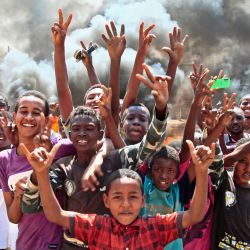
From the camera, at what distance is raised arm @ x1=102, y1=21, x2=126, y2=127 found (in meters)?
2.41

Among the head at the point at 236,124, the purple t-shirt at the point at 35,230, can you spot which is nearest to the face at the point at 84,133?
the purple t-shirt at the point at 35,230

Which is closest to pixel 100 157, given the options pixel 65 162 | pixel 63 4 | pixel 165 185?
pixel 65 162

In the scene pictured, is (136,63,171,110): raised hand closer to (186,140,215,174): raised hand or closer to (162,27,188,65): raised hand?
(186,140,215,174): raised hand

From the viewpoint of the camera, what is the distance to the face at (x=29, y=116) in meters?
2.16

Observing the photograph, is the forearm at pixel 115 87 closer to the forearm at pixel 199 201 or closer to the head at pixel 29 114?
the head at pixel 29 114

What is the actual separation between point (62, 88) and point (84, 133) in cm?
58

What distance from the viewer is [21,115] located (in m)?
2.17

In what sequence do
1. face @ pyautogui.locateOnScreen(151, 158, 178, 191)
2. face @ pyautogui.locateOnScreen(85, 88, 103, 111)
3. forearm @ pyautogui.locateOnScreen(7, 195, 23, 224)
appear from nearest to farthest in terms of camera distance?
forearm @ pyautogui.locateOnScreen(7, 195, 23, 224)
face @ pyautogui.locateOnScreen(151, 158, 178, 191)
face @ pyautogui.locateOnScreen(85, 88, 103, 111)

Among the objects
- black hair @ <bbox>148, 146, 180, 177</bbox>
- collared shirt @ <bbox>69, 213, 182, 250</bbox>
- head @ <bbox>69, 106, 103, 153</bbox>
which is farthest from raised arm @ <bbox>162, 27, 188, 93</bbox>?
collared shirt @ <bbox>69, 213, 182, 250</bbox>

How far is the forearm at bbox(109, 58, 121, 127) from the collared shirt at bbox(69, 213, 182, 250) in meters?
0.76

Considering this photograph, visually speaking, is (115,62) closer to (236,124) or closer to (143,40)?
(143,40)

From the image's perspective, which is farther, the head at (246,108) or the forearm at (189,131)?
the head at (246,108)

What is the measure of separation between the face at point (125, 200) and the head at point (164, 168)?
28 centimetres

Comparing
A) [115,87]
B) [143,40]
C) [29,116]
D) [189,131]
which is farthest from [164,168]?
[143,40]
